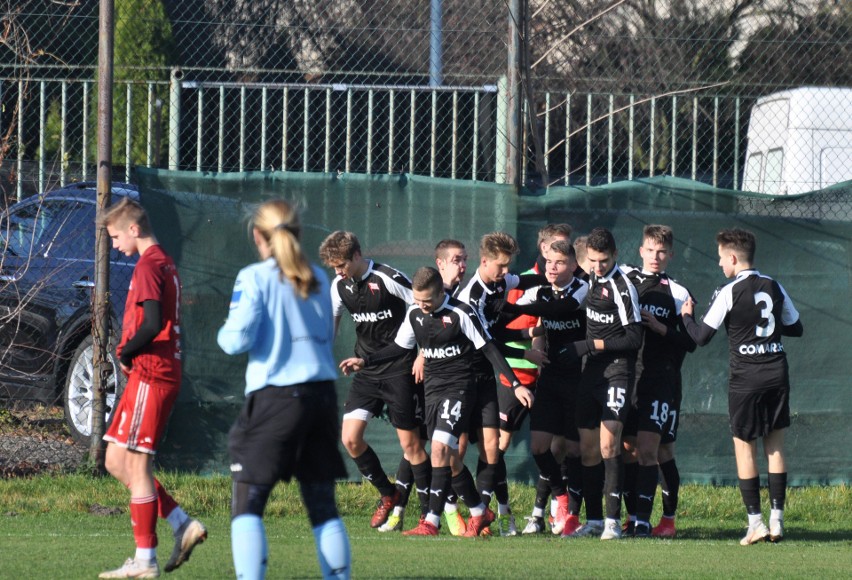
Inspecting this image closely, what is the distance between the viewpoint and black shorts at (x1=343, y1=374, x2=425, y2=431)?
8242mm

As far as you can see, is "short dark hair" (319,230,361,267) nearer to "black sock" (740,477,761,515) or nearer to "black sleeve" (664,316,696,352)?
"black sleeve" (664,316,696,352)

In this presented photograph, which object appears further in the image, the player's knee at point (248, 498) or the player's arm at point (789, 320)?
the player's arm at point (789, 320)

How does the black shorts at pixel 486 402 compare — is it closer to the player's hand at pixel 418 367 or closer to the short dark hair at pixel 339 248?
the player's hand at pixel 418 367

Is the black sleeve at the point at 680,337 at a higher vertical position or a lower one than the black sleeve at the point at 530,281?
lower

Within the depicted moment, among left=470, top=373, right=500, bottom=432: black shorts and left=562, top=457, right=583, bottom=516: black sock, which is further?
left=562, top=457, right=583, bottom=516: black sock

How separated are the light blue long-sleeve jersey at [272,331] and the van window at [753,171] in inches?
340

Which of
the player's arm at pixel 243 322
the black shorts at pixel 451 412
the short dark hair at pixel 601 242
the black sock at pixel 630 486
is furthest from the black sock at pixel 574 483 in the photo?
the player's arm at pixel 243 322

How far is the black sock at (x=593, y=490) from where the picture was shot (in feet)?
26.8

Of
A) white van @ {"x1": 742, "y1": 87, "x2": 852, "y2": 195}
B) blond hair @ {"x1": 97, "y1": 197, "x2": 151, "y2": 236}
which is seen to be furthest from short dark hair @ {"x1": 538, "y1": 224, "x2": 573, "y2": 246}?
white van @ {"x1": 742, "y1": 87, "x2": 852, "y2": 195}

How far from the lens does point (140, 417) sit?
19.6 ft

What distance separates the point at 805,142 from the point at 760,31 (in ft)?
11.2

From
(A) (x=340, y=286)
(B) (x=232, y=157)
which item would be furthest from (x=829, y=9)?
(A) (x=340, y=286)

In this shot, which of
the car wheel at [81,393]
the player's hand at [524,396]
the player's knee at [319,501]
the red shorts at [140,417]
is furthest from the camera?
the car wheel at [81,393]

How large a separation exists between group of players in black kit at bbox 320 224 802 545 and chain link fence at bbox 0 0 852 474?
4.93 ft
